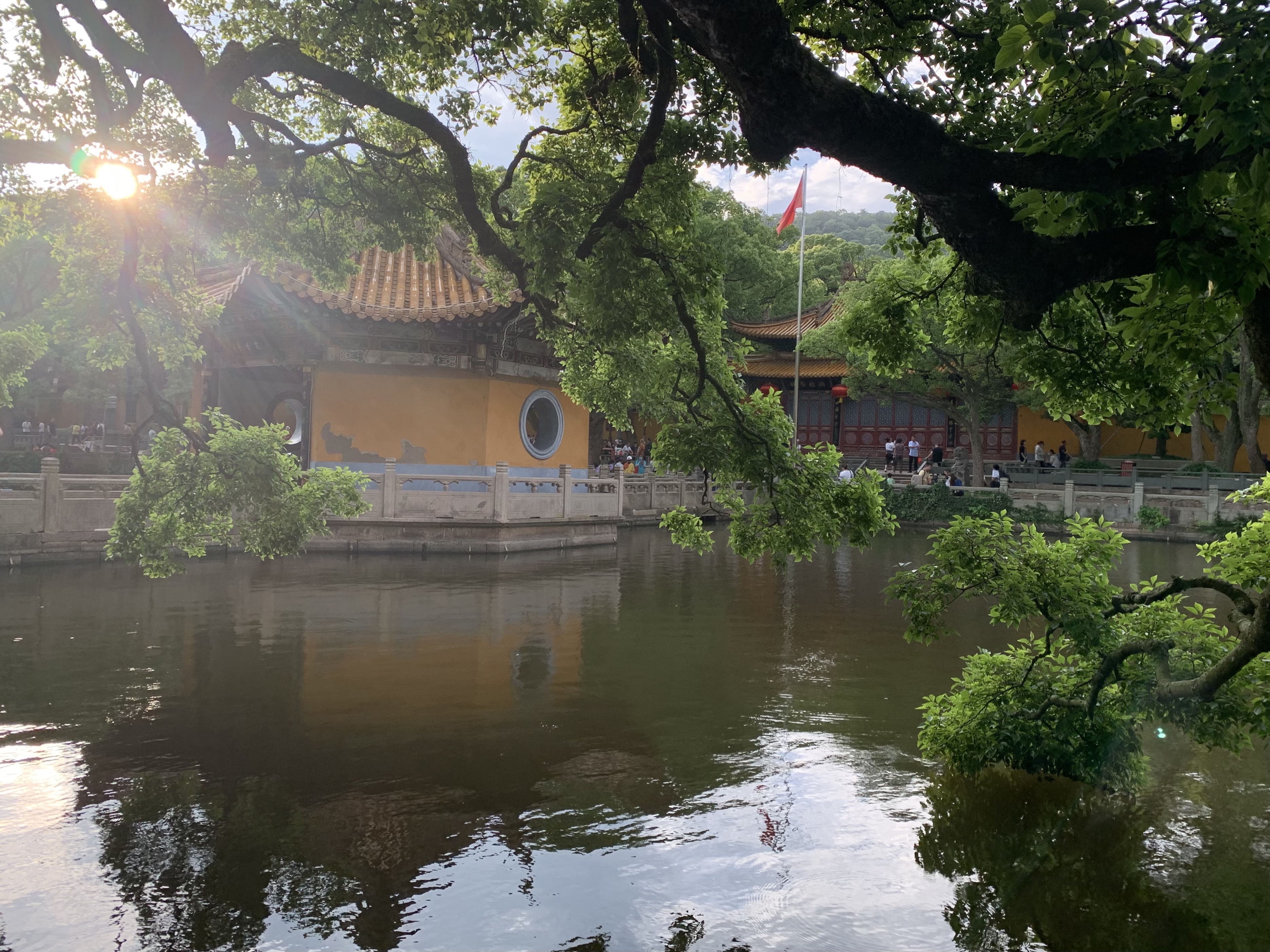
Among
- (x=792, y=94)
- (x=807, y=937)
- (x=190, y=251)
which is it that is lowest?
(x=807, y=937)

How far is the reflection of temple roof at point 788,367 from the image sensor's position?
2981cm

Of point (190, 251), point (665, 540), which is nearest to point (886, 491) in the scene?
point (665, 540)

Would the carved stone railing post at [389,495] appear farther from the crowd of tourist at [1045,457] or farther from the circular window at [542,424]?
the crowd of tourist at [1045,457]

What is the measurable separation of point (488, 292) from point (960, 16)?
12.6 metres

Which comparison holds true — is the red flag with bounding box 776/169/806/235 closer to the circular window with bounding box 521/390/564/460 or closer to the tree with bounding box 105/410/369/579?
the circular window with bounding box 521/390/564/460

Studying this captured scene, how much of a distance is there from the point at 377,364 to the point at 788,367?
1812cm

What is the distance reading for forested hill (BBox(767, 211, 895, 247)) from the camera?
84875mm

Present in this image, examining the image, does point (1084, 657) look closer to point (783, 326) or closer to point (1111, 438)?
point (783, 326)

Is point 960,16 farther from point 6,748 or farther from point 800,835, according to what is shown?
point 6,748

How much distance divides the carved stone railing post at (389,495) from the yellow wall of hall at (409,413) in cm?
126

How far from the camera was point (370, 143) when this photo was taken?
668 centimetres

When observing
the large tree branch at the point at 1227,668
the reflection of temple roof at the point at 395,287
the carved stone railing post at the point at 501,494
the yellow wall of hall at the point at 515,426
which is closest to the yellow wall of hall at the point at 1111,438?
the yellow wall of hall at the point at 515,426

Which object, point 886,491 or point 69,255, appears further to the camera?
point 886,491

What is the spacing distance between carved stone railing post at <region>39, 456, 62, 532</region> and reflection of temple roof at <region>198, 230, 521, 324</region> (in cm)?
327
